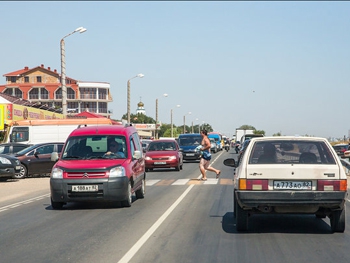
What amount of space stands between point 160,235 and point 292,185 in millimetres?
2197

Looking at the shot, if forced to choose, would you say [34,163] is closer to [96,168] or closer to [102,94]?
[96,168]

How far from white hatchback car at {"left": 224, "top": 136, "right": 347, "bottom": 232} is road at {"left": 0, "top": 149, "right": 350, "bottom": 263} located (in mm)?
446

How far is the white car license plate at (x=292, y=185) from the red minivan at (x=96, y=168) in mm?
5381

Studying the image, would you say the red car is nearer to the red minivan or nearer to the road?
the red minivan

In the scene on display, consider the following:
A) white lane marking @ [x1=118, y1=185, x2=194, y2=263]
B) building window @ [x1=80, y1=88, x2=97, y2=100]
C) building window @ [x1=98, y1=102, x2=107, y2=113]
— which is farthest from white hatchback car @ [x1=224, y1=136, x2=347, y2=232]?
building window @ [x1=98, y1=102, x2=107, y2=113]

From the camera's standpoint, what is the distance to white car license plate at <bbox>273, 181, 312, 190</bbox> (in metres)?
9.53


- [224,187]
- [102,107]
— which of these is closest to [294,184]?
[224,187]

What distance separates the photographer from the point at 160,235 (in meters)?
10.0

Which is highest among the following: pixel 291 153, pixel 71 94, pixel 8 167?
pixel 71 94

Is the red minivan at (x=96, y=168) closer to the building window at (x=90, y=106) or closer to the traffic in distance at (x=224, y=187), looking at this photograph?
the traffic in distance at (x=224, y=187)

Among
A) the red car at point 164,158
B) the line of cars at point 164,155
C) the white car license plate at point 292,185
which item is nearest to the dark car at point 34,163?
the line of cars at point 164,155

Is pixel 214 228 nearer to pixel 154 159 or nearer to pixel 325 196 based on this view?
pixel 325 196

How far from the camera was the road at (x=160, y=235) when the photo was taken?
821 cm

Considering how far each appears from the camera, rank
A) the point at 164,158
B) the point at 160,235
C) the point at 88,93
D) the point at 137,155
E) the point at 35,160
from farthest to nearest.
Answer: the point at 88,93, the point at 164,158, the point at 35,160, the point at 137,155, the point at 160,235
